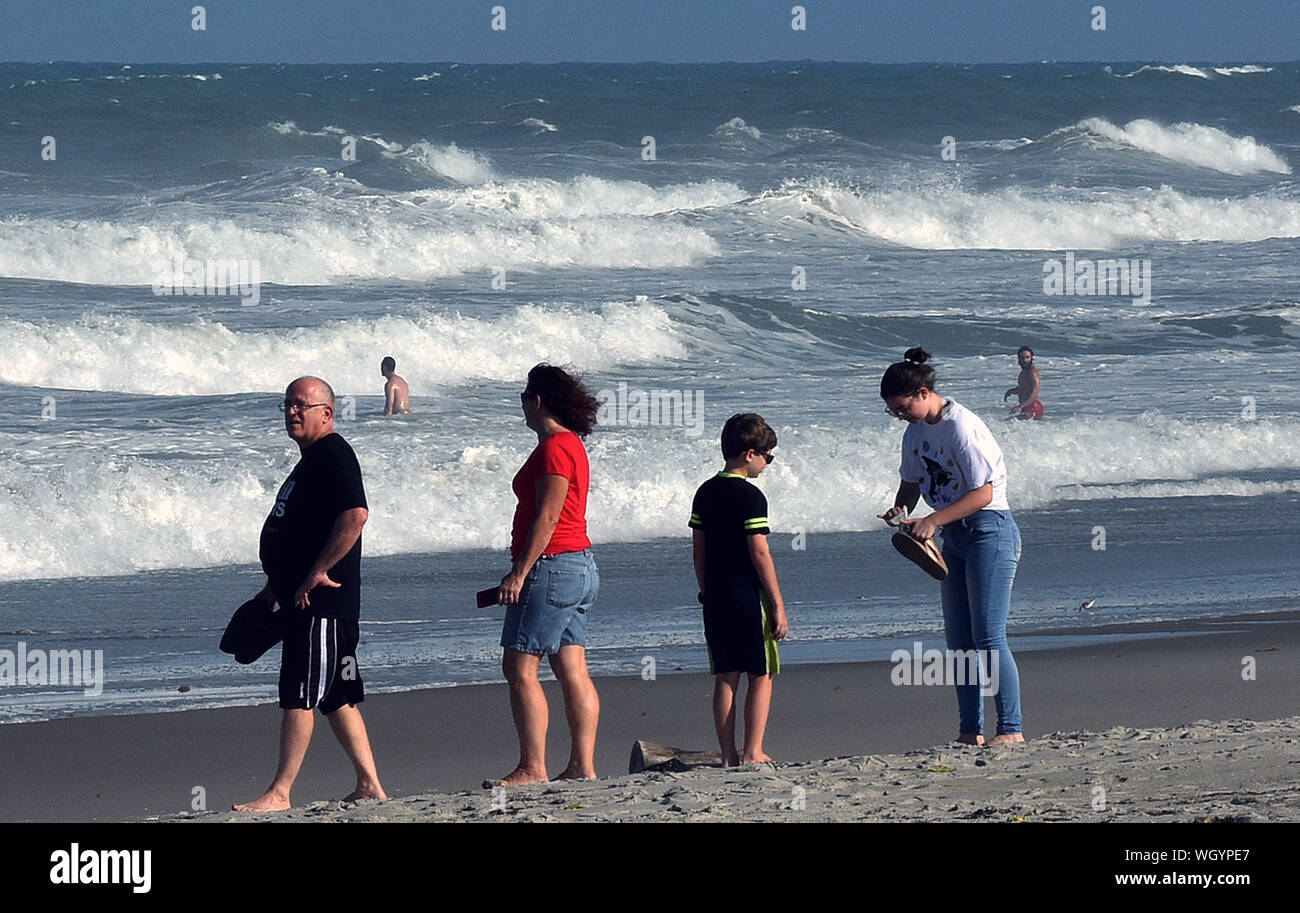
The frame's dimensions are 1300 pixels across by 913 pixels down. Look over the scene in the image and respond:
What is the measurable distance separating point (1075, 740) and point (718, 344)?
15763 mm

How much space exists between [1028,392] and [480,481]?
19.4ft

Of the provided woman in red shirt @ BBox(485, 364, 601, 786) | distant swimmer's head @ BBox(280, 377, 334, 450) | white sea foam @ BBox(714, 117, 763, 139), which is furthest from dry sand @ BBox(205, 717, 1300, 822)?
white sea foam @ BBox(714, 117, 763, 139)

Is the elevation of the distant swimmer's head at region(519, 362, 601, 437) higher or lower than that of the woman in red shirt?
higher

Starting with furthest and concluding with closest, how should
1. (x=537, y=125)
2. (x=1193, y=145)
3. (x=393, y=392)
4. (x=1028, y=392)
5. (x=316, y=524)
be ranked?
(x=1193, y=145) < (x=537, y=125) < (x=1028, y=392) < (x=393, y=392) < (x=316, y=524)

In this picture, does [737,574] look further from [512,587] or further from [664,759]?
[512,587]

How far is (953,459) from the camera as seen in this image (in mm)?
5766

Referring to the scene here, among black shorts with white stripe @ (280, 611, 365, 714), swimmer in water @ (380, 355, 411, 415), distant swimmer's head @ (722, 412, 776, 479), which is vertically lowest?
black shorts with white stripe @ (280, 611, 365, 714)

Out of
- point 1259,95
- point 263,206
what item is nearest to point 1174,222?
point 263,206

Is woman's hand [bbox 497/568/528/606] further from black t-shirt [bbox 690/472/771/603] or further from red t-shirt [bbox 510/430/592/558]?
black t-shirt [bbox 690/472/771/603]

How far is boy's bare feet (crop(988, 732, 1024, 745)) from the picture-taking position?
5.88 meters

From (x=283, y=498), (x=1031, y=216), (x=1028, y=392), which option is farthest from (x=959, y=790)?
(x=1031, y=216)

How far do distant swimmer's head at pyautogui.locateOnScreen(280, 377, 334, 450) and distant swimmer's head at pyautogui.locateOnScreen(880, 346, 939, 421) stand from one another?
1821 millimetres

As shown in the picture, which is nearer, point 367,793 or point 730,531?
point 367,793

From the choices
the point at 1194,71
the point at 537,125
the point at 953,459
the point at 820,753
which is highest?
the point at 1194,71
